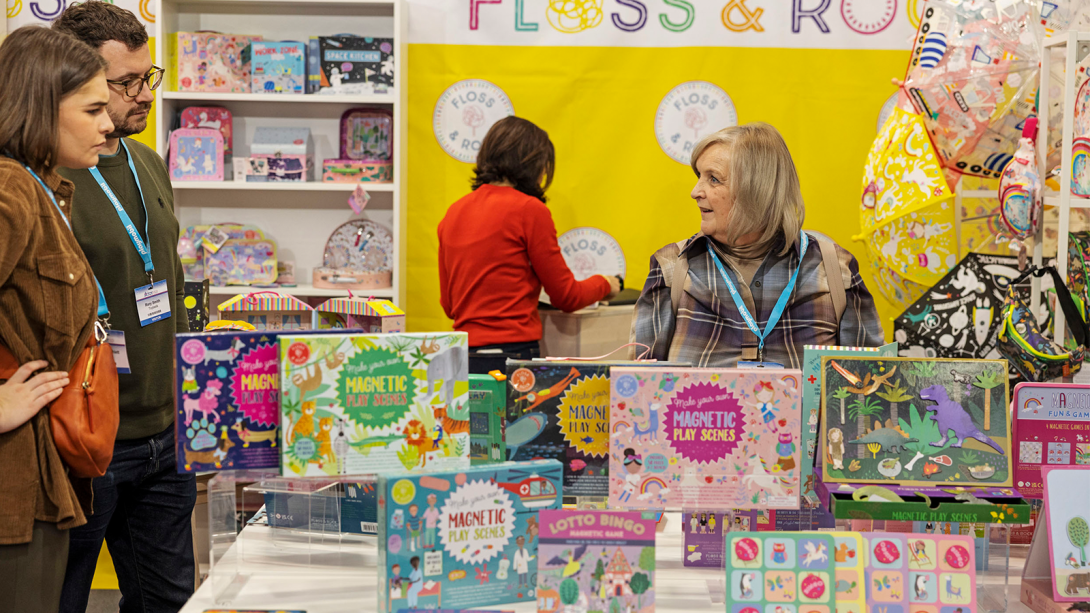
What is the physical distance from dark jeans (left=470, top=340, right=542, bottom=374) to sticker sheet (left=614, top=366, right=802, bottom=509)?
6.22 feet

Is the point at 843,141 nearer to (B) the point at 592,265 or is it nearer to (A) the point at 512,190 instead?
(B) the point at 592,265

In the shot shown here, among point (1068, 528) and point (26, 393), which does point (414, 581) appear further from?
point (1068, 528)

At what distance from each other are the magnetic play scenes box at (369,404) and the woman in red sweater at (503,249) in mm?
1919

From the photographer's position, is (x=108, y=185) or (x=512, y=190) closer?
(x=108, y=185)

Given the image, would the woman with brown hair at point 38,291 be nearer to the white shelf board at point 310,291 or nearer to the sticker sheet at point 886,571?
the sticker sheet at point 886,571

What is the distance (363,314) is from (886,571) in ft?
5.67

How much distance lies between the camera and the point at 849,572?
4.97ft

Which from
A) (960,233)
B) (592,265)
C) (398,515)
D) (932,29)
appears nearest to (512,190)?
(592,265)

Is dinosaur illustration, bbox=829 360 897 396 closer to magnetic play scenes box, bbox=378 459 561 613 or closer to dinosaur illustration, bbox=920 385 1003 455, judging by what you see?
dinosaur illustration, bbox=920 385 1003 455

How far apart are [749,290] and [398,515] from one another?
1254mm

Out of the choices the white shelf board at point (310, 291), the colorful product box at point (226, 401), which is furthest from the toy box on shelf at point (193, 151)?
the colorful product box at point (226, 401)

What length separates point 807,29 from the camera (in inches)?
174

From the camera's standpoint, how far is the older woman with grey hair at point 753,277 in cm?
237

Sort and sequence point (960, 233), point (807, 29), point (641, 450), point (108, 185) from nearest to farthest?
point (641, 450) → point (108, 185) → point (960, 233) → point (807, 29)
